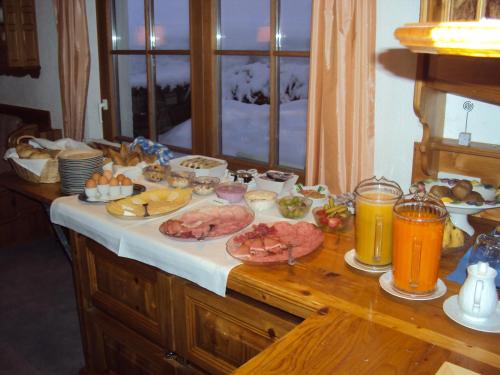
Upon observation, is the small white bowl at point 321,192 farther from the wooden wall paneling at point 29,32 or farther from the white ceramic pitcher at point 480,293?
the wooden wall paneling at point 29,32

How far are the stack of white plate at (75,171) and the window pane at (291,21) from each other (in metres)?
1.04

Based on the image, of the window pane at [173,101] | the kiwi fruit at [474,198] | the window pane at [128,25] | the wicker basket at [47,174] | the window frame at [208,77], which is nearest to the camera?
the kiwi fruit at [474,198]

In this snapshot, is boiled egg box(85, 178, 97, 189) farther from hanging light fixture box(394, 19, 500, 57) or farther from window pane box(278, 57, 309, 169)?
hanging light fixture box(394, 19, 500, 57)

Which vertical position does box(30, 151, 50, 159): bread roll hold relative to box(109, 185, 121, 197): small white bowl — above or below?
above

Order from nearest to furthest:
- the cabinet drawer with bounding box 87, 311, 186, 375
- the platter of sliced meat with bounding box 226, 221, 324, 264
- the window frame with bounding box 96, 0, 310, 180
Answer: the platter of sliced meat with bounding box 226, 221, 324, 264 < the cabinet drawer with bounding box 87, 311, 186, 375 < the window frame with bounding box 96, 0, 310, 180

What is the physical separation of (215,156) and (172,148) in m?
0.32

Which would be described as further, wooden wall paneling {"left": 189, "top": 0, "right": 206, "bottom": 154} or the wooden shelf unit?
wooden wall paneling {"left": 189, "top": 0, "right": 206, "bottom": 154}

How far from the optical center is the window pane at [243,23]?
2691mm

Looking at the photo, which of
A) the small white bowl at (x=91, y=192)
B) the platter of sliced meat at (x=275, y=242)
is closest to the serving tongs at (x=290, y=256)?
the platter of sliced meat at (x=275, y=242)

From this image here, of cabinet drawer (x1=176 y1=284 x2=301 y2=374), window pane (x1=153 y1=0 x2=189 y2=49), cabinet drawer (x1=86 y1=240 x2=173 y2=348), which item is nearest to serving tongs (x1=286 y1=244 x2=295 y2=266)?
cabinet drawer (x1=176 y1=284 x2=301 y2=374)

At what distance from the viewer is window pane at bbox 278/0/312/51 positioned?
8.02ft

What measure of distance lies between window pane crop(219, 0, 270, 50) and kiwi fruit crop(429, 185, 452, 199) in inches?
53.9

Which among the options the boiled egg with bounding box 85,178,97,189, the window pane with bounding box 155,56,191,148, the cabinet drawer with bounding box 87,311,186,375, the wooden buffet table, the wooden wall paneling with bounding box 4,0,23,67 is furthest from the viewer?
the wooden wall paneling with bounding box 4,0,23,67

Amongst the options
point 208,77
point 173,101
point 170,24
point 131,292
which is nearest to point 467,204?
point 131,292
